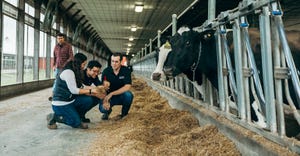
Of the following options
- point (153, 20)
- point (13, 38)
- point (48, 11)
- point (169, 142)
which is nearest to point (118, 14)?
point (153, 20)

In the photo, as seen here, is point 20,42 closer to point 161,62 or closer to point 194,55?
point 161,62

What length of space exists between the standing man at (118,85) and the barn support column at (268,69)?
2.54 metres

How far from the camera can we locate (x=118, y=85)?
15.0ft

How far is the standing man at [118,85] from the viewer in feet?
14.5

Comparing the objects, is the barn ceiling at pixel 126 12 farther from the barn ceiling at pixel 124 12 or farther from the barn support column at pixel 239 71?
the barn support column at pixel 239 71

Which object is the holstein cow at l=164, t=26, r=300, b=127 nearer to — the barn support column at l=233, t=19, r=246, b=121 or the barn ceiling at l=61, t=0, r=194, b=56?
the barn support column at l=233, t=19, r=246, b=121

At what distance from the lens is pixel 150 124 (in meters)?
3.82

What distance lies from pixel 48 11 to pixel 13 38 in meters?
2.81

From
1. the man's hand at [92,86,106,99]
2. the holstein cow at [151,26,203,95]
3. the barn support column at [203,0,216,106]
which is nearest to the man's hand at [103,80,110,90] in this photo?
the man's hand at [92,86,106,99]

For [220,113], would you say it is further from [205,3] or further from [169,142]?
[205,3]

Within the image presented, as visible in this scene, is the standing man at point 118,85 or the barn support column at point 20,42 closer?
the standing man at point 118,85

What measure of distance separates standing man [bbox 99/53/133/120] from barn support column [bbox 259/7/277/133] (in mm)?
2543

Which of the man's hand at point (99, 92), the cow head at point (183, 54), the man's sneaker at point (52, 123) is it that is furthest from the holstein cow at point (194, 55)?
the man's sneaker at point (52, 123)

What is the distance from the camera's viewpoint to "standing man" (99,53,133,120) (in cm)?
441
